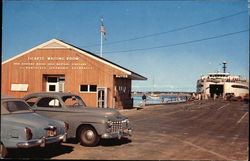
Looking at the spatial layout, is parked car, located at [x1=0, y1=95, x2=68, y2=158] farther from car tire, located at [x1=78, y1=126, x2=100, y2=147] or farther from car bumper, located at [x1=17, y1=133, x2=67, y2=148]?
car tire, located at [x1=78, y1=126, x2=100, y2=147]

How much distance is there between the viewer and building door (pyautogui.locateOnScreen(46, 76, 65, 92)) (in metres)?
27.8

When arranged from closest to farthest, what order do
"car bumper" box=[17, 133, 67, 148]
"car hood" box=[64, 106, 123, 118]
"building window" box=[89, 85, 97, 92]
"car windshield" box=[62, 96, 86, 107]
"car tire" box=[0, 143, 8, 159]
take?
"car bumper" box=[17, 133, 67, 148]
"car tire" box=[0, 143, 8, 159]
"car hood" box=[64, 106, 123, 118]
"car windshield" box=[62, 96, 86, 107]
"building window" box=[89, 85, 97, 92]

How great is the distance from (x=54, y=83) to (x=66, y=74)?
70.9 inches

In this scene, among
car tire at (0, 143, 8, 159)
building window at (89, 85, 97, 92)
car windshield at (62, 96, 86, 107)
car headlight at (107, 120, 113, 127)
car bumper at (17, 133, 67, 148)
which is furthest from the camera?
building window at (89, 85, 97, 92)

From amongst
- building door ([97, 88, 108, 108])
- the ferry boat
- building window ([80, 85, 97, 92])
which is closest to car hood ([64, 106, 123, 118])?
building door ([97, 88, 108, 108])

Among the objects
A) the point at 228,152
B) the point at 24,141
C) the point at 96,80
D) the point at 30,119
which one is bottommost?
the point at 228,152

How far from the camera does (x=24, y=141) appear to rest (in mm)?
7379

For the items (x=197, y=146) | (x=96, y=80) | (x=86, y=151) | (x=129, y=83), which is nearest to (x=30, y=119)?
(x=86, y=151)

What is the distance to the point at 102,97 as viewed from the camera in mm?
26547

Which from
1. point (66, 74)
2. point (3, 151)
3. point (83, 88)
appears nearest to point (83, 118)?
point (3, 151)

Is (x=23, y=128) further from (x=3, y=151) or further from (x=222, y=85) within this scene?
(x=222, y=85)

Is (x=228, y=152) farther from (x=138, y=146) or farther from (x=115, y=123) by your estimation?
(x=115, y=123)

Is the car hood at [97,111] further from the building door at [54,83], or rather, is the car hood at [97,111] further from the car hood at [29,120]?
the building door at [54,83]

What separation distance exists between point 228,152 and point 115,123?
3838 mm
